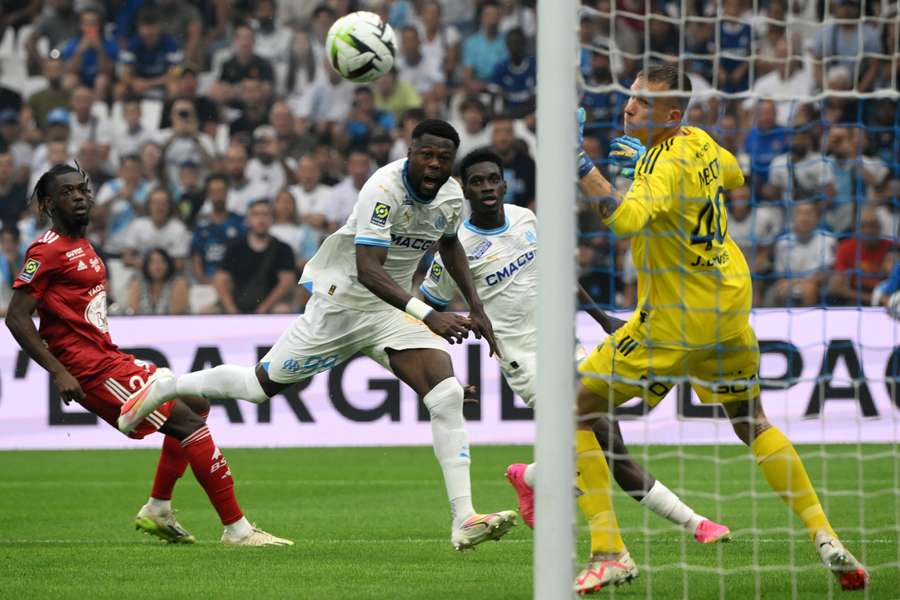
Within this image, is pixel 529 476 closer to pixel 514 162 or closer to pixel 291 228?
pixel 291 228

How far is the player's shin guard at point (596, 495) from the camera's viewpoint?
658cm

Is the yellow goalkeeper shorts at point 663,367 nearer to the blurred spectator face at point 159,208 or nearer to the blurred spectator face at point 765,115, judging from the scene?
the blurred spectator face at point 765,115

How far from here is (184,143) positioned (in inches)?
708

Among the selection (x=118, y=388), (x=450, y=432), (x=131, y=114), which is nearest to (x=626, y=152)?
(x=450, y=432)

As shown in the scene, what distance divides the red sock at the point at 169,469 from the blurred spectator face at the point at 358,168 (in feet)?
30.1

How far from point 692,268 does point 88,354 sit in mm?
3706

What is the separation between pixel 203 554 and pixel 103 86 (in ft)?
40.0

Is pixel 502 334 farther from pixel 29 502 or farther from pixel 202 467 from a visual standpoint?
pixel 29 502

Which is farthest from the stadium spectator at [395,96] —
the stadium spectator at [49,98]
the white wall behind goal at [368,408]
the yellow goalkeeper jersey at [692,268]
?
the yellow goalkeeper jersey at [692,268]

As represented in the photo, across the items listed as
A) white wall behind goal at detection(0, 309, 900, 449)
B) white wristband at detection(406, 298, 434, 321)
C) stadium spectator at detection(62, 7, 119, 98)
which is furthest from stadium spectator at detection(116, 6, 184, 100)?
white wristband at detection(406, 298, 434, 321)

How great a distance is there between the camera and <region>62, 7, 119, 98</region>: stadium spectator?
19031 millimetres

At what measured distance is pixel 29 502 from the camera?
34.7 ft

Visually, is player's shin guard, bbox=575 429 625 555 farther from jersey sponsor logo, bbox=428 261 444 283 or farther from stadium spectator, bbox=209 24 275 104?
stadium spectator, bbox=209 24 275 104

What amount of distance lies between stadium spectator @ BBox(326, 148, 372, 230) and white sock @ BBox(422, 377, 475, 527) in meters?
9.59
